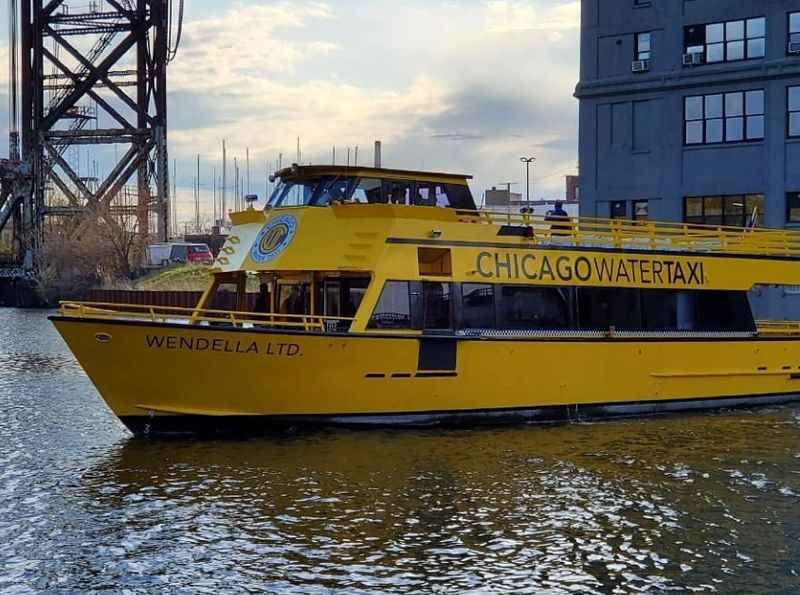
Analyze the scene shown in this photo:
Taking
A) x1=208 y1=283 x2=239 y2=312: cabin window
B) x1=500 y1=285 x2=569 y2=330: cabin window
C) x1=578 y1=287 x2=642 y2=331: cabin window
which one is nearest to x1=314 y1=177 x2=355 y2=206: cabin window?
x1=208 y1=283 x2=239 y2=312: cabin window

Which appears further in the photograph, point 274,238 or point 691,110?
point 691,110

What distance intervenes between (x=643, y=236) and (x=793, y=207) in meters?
18.9

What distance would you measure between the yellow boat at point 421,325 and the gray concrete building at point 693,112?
17.1 metres

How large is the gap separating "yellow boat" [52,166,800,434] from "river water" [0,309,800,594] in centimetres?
64

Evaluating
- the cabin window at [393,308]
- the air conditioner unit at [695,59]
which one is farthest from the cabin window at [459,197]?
the air conditioner unit at [695,59]

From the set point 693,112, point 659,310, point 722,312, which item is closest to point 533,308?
point 659,310

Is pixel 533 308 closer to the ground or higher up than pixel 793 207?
closer to the ground

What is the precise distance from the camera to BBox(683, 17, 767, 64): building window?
1491 inches

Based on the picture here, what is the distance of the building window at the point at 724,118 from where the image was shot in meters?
37.8

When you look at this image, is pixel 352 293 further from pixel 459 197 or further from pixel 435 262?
pixel 459 197

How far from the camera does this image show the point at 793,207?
37.3 m

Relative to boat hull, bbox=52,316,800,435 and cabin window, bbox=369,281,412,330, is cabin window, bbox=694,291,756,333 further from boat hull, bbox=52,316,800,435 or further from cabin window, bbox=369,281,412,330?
cabin window, bbox=369,281,412,330

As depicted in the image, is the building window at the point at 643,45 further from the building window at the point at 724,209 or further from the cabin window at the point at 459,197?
the cabin window at the point at 459,197

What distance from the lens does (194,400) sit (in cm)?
1677
